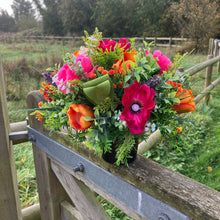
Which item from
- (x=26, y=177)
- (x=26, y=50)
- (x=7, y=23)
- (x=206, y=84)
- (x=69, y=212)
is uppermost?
(x=7, y=23)

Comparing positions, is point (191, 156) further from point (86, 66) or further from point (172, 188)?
point (86, 66)

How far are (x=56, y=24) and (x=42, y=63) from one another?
5.28m

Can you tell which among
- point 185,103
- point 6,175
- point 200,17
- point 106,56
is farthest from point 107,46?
point 200,17

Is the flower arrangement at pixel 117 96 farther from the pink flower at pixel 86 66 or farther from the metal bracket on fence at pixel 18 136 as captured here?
the metal bracket on fence at pixel 18 136

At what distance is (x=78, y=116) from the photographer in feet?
2.01

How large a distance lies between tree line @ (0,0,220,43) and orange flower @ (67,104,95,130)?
8123 millimetres

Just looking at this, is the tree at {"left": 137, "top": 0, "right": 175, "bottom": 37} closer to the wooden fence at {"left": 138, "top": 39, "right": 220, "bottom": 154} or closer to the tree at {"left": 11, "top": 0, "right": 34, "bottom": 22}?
the wooden fence at {"left": 138, "top": 39, "right": 220, "bottom": 154}

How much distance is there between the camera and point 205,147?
3133 mm

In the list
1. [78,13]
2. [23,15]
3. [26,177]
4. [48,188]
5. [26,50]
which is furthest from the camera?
[23,15]

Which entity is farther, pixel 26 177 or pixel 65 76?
pixel 26 177

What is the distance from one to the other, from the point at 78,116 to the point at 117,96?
0.43 ft

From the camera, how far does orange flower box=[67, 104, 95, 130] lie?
23.8 inches

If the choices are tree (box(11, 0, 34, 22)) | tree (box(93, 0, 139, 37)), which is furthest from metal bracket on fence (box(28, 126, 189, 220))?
tree (box(11, 0, 34, 22))

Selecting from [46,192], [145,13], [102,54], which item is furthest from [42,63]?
[145,13]
